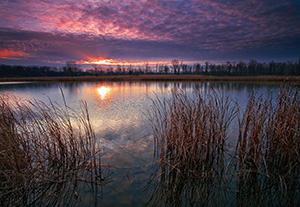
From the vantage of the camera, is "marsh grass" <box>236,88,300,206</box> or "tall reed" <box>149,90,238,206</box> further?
"tall reed" <box>149,90,238,206</box>

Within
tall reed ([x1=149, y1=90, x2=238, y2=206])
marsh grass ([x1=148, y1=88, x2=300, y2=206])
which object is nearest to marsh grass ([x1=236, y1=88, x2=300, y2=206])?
marsh grass ([x1=148, y1=88, x2=300, y2=206])

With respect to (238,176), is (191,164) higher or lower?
higher

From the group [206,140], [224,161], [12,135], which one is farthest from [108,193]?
[224,161]

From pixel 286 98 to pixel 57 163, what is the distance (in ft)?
22.8

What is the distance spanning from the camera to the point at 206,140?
4594 mm

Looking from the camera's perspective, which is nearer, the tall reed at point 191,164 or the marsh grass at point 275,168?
the marsh grass at point 275,168

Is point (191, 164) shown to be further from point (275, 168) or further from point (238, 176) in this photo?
point (275, 168)

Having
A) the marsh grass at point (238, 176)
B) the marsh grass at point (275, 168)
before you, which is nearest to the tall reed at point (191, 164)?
the marsh grass at point (238, 176)

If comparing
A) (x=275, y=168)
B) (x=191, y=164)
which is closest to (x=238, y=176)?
(x=275, y=168)

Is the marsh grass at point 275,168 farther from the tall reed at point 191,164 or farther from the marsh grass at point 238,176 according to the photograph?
the tall reed at point 191,164

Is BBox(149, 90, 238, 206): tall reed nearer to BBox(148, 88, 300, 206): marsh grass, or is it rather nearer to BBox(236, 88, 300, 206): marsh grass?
BBox(148, 88, 300, 206): marsh grass

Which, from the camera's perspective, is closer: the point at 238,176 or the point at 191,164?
the point at 238,176

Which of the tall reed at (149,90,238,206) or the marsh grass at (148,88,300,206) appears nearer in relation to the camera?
the marsh grass at (148,88,300,206)

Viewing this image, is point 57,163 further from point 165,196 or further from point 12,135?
point 165,196
